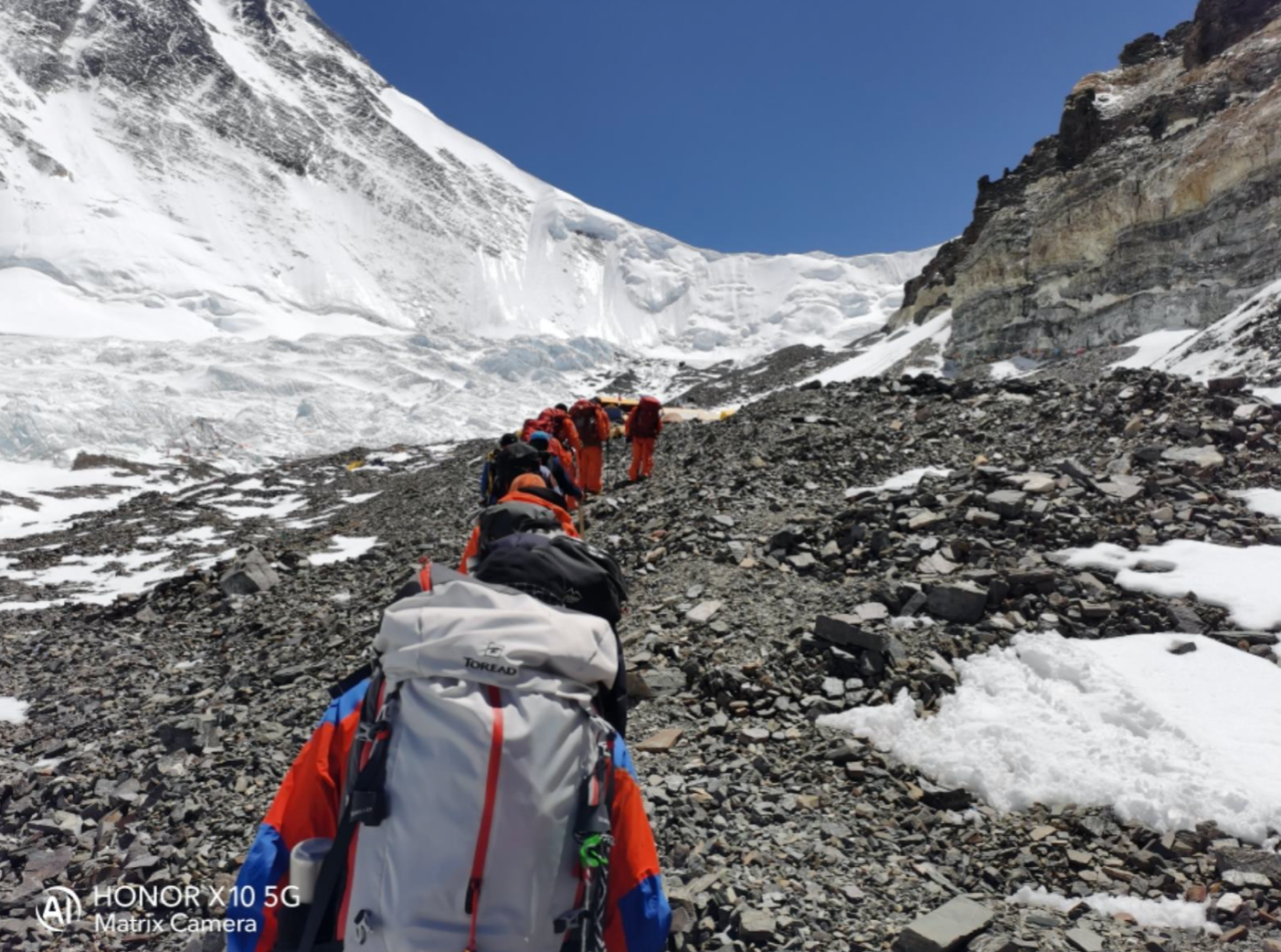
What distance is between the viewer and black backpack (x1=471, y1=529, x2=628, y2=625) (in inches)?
84.1

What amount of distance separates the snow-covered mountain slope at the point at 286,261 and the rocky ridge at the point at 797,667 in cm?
3581

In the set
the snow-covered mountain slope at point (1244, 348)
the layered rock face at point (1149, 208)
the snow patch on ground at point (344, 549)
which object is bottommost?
the snow patch on ground at point (344, 549)

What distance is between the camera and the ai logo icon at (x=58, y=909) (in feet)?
12.8

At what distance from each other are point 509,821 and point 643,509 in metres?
8.75

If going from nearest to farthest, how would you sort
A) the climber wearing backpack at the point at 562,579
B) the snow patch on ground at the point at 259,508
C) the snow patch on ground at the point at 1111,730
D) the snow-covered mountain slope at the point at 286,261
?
the climber wearing backpack at the point at 562,579 → the snow patch on ground at the point at 1111,730 → the snow patch on ground at the point at 259,508 → the snow-covered mountain slope at the point at 286,261

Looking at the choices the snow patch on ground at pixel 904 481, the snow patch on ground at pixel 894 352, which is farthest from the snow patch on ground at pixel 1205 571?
the snow patch on ground at pixel 894 352

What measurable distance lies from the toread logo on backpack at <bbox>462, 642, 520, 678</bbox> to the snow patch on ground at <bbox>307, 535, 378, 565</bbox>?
11062 millimetres

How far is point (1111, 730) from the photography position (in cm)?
421

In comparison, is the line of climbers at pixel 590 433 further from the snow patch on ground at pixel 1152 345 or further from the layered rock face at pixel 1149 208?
the layered rock face at pixel 1149 208

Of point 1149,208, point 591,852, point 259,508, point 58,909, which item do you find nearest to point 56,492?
point 259,508

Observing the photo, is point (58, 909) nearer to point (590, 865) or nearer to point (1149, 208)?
point (590, 865)

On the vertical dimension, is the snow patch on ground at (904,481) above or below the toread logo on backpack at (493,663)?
above

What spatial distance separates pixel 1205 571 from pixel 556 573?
629 centimetres

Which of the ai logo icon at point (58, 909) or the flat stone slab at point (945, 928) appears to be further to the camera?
the ai logo icon at point (58, 909)
